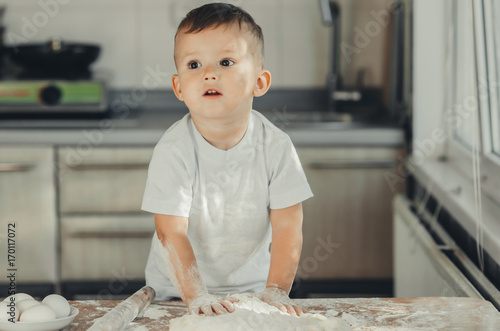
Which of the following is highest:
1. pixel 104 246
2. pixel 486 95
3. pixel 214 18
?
pixel 214 18

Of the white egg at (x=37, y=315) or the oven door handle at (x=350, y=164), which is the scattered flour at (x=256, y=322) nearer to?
the white egg at (x=37, y=315)

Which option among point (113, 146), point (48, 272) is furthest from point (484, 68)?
point (48, 272)

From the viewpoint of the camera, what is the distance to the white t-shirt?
1.11m

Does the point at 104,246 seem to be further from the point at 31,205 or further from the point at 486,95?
the point at 486,95

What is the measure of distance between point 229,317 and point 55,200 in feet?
5.24

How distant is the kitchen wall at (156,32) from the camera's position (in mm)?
2816

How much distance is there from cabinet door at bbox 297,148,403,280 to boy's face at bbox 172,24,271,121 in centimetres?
130

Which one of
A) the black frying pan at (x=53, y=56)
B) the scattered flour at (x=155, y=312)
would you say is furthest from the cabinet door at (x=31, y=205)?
the scattered flour at (x=155, y=312)

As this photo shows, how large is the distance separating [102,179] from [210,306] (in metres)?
1.47

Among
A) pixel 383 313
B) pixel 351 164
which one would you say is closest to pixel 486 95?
pixel 351 164

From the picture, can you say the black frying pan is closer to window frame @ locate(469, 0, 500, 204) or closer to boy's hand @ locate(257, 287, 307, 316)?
window frame @ locate(469, 0, 500, 204)

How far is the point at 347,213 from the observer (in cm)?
236

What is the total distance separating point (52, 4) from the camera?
9.24 feet

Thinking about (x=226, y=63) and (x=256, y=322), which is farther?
(x=226, y=63)
